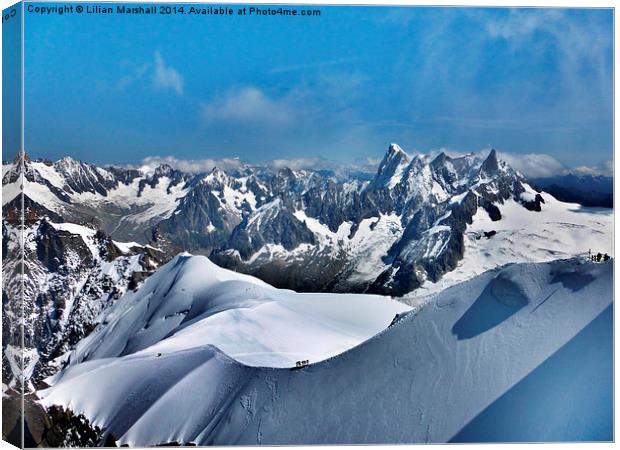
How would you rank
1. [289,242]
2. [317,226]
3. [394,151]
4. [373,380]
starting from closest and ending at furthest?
[373,380], [394,151], [289,242], [317,226]

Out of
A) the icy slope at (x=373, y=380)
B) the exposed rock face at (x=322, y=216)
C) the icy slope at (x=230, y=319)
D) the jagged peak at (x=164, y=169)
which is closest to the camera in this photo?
the icy slope at (x=373, y=380)

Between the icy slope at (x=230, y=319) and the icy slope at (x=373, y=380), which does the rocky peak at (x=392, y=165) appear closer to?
→ the icy slope at (x=230, y=319)

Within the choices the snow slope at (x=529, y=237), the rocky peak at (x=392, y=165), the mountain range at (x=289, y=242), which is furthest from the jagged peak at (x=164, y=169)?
the snow slope at (x=529, y=237)

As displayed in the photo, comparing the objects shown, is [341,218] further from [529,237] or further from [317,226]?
[529,237]

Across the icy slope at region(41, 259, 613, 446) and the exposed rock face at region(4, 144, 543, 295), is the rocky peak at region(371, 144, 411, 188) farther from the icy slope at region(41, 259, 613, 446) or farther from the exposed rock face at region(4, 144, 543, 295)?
the icy slope at region(41, 259, 613, 446)

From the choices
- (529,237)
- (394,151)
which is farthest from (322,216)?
(529,237)
